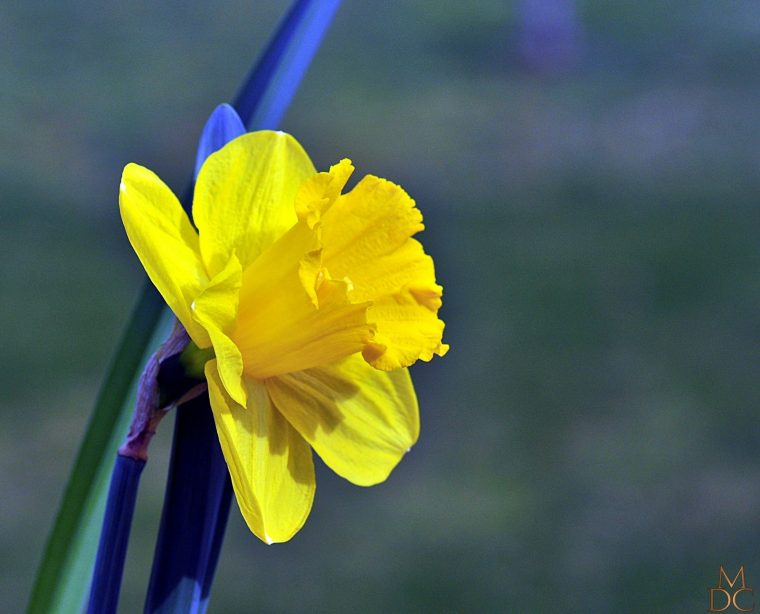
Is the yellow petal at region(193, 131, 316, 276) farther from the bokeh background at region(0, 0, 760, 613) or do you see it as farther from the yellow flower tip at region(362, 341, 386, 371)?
the bokeh background at region(0, 0, 760, 613)

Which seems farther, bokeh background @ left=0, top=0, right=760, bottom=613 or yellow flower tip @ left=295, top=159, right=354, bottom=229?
bokeh background @ left=0, top=0, right=760, bottom=613

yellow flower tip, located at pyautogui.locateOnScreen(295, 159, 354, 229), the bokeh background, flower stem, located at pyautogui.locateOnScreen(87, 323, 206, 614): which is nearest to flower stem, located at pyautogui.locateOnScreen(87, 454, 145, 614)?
flower stem, located at pyautogui.locateOnScreen(87, 323, 206, 614)

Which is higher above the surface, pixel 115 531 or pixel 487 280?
pixel 115 531

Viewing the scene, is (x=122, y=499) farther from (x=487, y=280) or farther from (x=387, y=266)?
(x=487, y=280)

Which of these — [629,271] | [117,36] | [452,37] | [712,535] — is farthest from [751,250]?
[117,36]

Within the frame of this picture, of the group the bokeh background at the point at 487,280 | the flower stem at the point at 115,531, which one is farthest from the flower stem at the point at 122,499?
the bokeh background at the point at 487,280

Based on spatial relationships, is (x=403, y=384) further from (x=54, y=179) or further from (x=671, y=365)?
(x=54, y=179)

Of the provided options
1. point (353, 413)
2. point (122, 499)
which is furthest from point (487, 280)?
point (122, 499)
